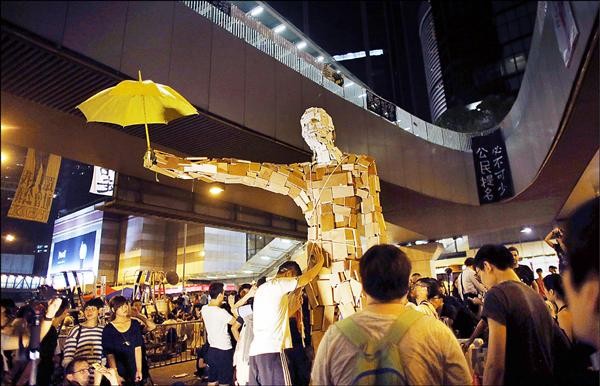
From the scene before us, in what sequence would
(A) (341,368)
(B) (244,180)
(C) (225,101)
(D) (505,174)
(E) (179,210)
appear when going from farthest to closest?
1. (D) (505,174)
2. (E) (179,210)
3. (C) (225,101)
4. (B) (244,180)
5. (A) (341,368)

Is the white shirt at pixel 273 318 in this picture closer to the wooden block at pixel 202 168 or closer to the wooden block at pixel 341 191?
the wooden block at pixel 341 191

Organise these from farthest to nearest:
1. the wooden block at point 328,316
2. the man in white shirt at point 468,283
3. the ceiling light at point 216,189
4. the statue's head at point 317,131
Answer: the ceiling light at point 216,189
the man in white shirt at point 468,283
the statue's head at point 317,131
the wooden block at point 328,316

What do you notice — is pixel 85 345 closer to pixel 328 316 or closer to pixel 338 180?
pixel 328 316

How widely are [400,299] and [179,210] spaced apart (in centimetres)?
797

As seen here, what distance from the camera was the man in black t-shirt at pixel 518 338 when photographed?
231 centimetres

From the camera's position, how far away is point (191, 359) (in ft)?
32.2

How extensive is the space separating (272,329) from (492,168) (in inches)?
444

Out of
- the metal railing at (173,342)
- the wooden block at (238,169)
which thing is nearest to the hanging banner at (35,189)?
the wooden block at (238,169)

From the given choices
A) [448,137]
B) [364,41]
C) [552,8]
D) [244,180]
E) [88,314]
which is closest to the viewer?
[552,8]

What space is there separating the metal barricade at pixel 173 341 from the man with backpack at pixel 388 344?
865 cm

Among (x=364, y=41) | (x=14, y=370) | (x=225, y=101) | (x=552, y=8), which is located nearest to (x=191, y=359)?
(x=225, y=101)

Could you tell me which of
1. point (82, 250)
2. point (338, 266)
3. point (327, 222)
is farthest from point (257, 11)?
point (82, 250)

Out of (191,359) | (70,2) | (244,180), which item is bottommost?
(191,359)

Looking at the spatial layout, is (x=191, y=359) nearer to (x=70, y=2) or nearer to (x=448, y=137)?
(x=70, y=2)
